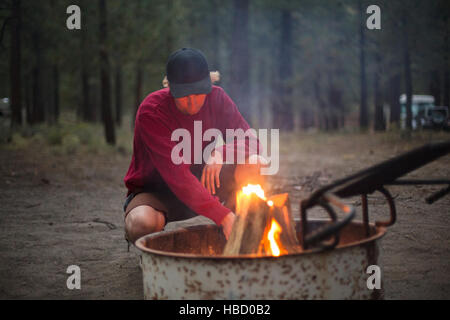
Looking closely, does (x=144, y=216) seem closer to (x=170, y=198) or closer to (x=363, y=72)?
(x=170, y=198)

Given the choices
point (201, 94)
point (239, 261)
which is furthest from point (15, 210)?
point (239, 261)

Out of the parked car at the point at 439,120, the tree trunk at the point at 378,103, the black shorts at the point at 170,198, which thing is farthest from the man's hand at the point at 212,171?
the tree trunk at the point at 378,103

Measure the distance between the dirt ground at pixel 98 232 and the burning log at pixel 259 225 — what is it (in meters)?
0.78

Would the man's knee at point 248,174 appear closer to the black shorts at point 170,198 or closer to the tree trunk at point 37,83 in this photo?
the black shorts at point 170,198

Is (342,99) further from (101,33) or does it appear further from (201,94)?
(201,94)

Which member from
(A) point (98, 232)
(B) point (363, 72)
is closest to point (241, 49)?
(B) point (363, 72)

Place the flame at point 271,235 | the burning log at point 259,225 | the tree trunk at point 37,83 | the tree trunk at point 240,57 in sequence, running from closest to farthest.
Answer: the burning log at point 259,225
the flame at point 271,235
the tree trunk at point 240,57
the tree trunk at point 37,83

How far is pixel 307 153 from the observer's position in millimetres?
13156

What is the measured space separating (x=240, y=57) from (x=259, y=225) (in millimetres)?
13058

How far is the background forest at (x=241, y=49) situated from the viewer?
512 inches

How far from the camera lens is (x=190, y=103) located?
3.04 metres
